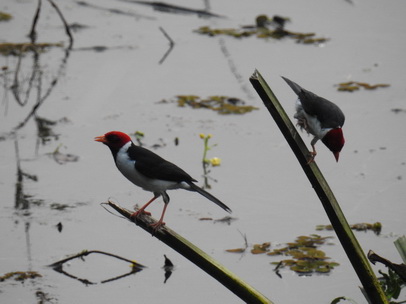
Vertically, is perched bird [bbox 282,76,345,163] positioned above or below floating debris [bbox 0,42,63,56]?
below

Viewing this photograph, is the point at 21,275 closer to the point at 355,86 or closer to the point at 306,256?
the point at 306,256

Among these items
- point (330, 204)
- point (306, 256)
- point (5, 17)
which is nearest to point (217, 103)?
point (306, 256)

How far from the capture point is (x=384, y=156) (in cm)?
696

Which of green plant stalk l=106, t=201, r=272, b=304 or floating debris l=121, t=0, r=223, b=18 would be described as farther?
floating debris l=121, t=0, r=223, b=18

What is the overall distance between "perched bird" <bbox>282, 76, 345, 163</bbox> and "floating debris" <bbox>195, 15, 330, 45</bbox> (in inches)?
206

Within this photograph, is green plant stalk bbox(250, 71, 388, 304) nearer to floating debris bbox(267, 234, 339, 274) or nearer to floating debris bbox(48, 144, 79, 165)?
floating debris bbox(267, 234, 339, 274)

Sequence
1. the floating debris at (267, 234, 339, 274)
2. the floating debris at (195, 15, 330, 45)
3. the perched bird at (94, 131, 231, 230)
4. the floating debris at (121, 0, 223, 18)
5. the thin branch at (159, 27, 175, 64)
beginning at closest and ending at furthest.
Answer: the perched bird at (94, 131, 231, 230) < the floating debris at (267, 234, 339, 274) < the thin branch at (159, 27, 175, 64) < the floating debris at (195, 15, 330, 45) < the floating debris at (121, 0, 223, 18)

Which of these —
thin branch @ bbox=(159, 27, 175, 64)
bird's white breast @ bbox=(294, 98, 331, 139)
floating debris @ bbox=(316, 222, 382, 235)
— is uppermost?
thin branch @ bbox=(159, 27, 175, 64)

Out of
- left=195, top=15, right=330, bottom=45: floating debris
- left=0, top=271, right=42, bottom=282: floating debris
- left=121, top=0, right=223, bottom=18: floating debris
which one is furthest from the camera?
left=121, top=0, right=223, bottom=18: floating debris

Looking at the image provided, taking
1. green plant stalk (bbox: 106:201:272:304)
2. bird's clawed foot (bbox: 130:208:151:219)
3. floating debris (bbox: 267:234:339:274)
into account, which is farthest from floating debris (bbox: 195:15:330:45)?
green plant stalk (bbox: 106:201:272:304)

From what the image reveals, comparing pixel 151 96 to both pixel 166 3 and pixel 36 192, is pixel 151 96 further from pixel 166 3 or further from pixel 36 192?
pixel 166 3

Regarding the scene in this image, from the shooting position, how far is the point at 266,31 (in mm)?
10250

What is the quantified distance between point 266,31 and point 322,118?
232 inches

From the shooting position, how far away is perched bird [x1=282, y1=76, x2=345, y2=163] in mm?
4535
